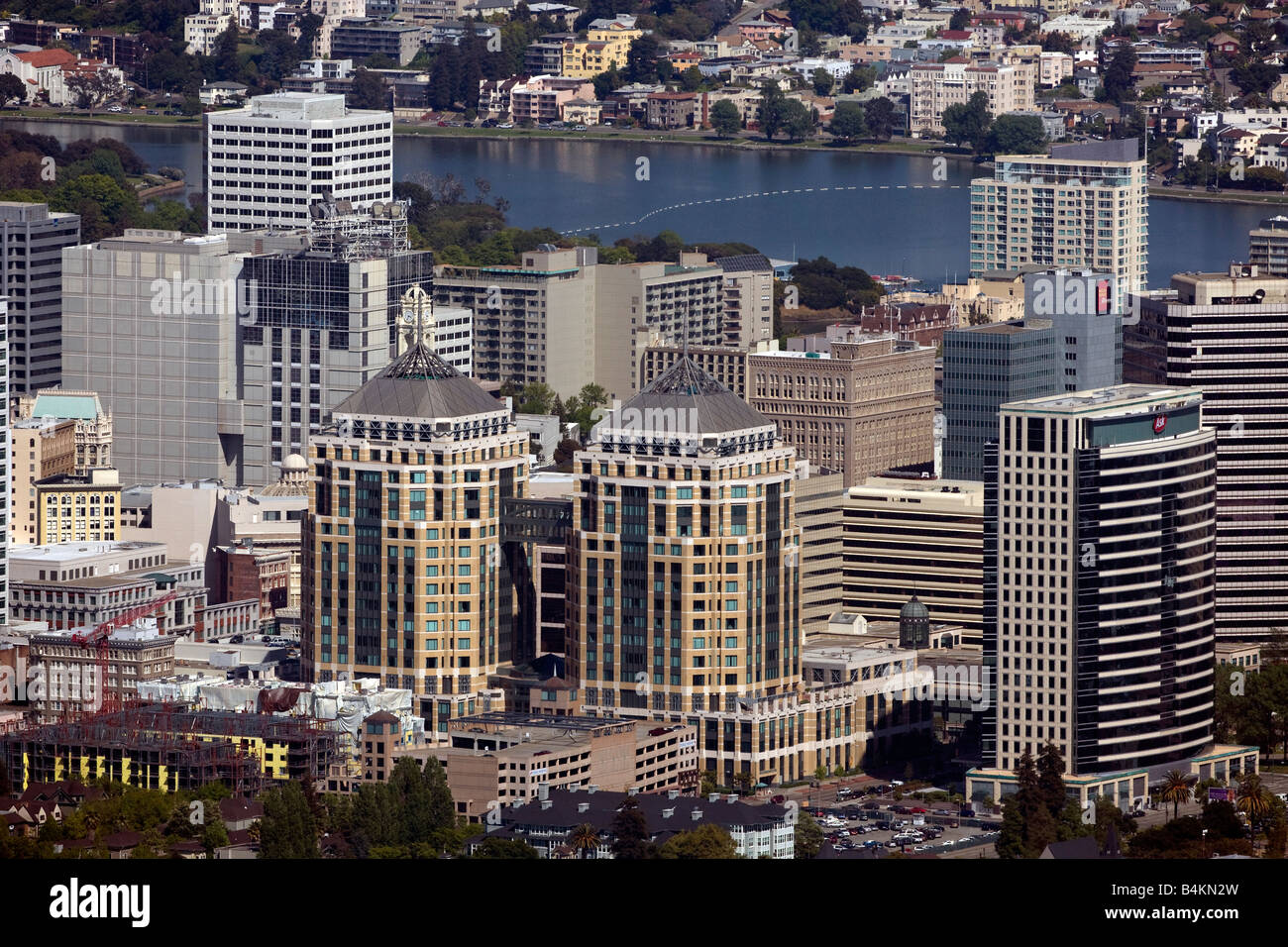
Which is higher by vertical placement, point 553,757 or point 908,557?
point 908,557

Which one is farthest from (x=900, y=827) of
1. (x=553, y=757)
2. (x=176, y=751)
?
(x=176, y=751)

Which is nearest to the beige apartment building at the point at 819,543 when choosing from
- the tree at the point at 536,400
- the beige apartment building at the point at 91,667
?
the beige apartment building at the point at 91,667

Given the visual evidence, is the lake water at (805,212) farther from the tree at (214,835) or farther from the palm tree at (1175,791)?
the tree at (214,835)

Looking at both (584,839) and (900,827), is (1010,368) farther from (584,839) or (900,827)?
(584,839)

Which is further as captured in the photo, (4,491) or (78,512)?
(78,512)

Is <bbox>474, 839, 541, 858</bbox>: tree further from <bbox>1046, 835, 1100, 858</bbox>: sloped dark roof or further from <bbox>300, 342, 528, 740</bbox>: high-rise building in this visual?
<bbox>300, 342, 528, 740</bbox>: high-rise building

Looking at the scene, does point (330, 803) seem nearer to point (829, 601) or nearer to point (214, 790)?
point (214, 790)
